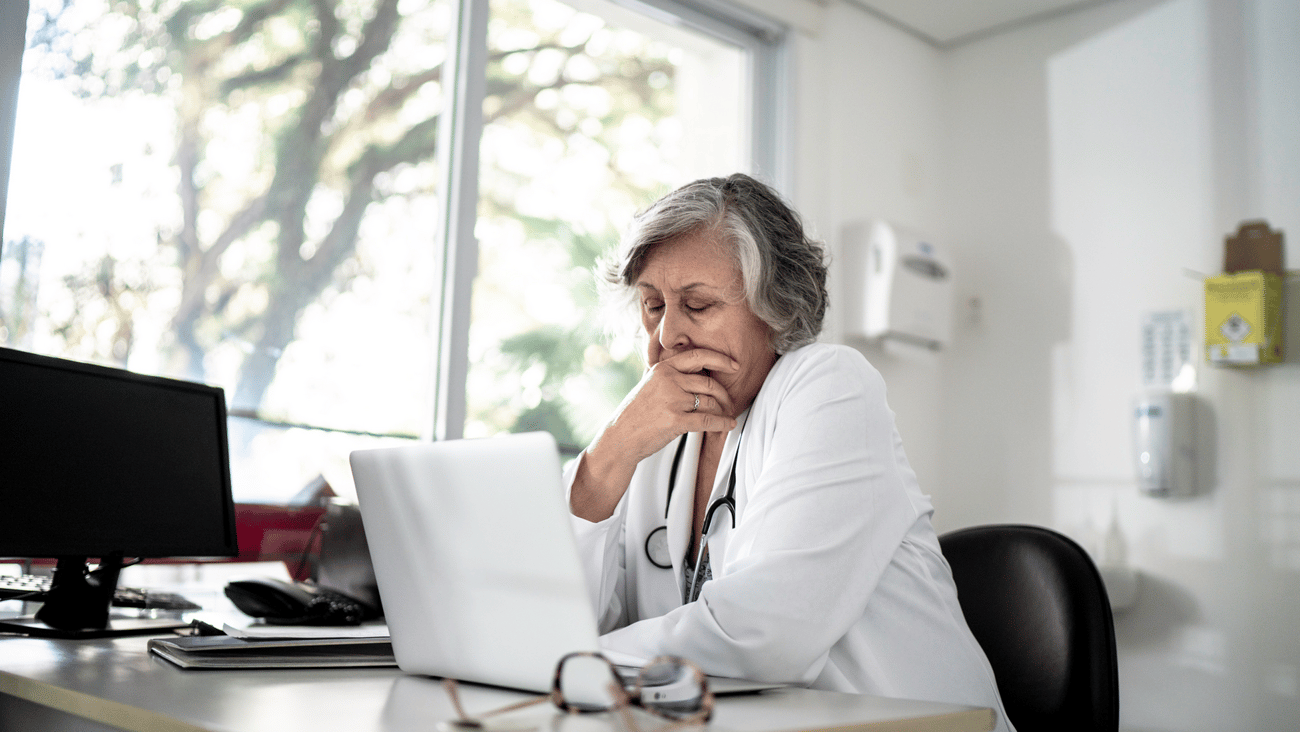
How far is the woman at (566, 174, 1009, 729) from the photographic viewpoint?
1009 millimetres

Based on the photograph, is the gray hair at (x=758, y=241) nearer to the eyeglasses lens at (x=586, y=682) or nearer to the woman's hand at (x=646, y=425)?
the woman's hand at (x=646, y=425)

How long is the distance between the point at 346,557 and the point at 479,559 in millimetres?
1028

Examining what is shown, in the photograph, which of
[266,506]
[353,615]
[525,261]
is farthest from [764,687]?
[525,261]

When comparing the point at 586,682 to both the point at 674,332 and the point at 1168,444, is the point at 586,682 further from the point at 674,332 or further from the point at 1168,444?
the point at 1168,444

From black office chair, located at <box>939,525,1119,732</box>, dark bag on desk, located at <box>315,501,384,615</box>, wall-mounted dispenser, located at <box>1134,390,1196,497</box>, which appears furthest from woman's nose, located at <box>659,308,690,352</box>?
wall-mounted dispenser, located at <box>1134,390,1196,497</box>

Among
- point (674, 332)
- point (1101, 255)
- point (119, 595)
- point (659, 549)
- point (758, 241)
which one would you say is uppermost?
point (1101, 255)

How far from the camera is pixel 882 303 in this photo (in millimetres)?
2818

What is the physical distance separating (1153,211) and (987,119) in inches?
25.3

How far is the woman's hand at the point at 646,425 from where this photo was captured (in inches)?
52.1

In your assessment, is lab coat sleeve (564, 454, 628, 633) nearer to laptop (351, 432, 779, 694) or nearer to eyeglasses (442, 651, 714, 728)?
laptop (351, 432, 779, 694)

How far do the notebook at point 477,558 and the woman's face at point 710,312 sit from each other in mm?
613

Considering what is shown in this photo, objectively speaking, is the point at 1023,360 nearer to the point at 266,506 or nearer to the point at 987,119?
the point at 987,119

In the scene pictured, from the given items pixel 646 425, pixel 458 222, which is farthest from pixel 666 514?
pixel 458 222

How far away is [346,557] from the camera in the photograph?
1720mm
